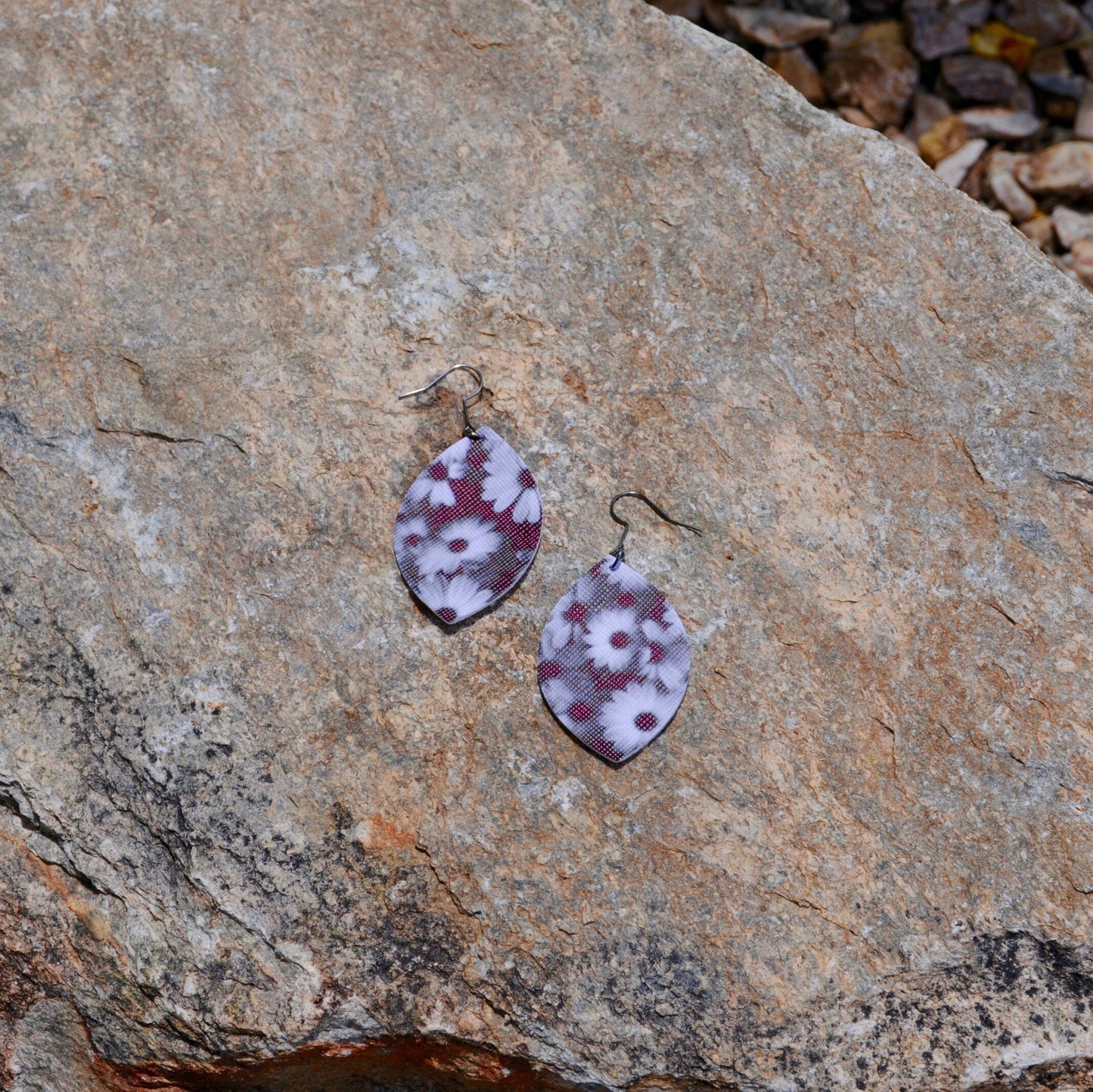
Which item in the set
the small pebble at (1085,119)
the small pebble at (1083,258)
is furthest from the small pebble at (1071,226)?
the small pebble at (1085,119)

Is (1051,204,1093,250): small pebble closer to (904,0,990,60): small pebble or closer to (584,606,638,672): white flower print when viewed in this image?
(904,0,990,60): small pebble

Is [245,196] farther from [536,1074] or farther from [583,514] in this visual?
[536,1074]

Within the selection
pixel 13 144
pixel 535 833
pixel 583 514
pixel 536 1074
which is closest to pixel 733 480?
pixel 583 514

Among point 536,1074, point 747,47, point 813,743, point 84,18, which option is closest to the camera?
point 536,1074

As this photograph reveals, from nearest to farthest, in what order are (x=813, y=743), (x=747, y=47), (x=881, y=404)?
(x=813, y=743) < (x=881, y=404) < (x=747, y=47)

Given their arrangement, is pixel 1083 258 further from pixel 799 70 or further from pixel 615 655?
pixel 615 655

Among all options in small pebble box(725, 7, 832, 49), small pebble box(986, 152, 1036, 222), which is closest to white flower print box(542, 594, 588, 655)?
small pebble box(986, 152, 1036, 222)

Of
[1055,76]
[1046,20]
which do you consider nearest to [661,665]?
[1055,76]
